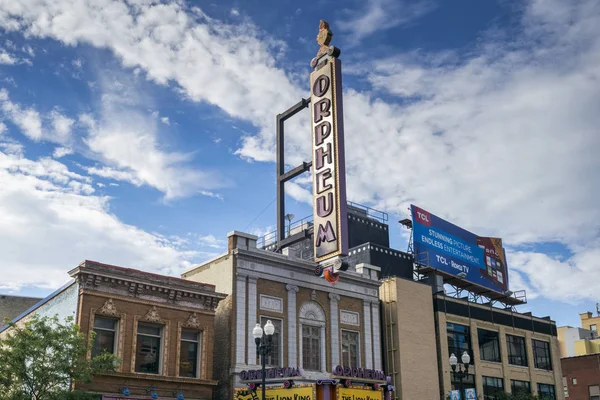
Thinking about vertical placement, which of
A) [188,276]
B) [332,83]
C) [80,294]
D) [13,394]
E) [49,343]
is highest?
[332,83]

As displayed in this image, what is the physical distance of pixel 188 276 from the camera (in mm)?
43000

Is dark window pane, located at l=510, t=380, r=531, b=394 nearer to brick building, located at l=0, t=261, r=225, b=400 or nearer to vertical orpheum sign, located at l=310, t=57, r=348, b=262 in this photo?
vertical orpheum sign, located at l=310, t=57, r=348, b=262

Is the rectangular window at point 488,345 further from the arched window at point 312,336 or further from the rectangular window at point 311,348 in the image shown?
the rectangular window at point 311,348

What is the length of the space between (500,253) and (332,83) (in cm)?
2981

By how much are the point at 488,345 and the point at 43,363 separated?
35.4 meters

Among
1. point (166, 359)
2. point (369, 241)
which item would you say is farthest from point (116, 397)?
point (369, 241)

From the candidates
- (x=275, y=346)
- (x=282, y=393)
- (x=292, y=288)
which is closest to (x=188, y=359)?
(x=282, y=393)

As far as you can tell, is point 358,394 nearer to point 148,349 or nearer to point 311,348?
point 311,348

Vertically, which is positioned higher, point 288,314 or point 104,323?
point 288,314

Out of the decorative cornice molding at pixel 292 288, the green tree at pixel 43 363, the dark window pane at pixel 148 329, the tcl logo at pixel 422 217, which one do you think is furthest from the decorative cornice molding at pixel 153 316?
the tcl logo at pixel 422 217

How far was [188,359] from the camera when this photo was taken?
117 ft

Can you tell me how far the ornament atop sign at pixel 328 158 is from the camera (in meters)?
39.1

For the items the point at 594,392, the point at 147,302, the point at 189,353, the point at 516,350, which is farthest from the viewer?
the point at 594,392

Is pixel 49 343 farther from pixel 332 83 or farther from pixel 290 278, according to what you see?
pixel 332 83
